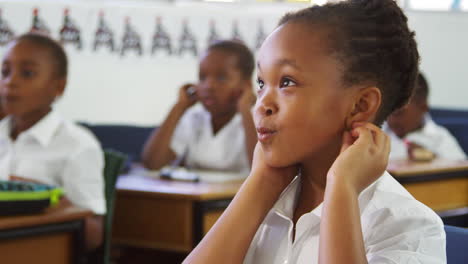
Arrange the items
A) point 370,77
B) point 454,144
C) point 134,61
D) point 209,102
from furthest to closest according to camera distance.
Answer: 1. point 134,61
2. point 454,144
3. point 209,102
4. point 370,77

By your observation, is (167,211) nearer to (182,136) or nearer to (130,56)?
(182,136)

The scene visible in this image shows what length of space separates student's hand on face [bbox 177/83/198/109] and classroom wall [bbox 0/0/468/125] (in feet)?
2.97

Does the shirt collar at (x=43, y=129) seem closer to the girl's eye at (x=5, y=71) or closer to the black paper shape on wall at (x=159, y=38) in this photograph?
the girl's eye at (x=5, y=71)

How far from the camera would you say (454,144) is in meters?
3.82

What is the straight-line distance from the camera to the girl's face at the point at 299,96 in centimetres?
97

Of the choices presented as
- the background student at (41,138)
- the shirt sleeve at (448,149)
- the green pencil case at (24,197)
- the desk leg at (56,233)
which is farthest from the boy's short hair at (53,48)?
the shirt sleeve at (448,149)

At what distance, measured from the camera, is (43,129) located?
243cm

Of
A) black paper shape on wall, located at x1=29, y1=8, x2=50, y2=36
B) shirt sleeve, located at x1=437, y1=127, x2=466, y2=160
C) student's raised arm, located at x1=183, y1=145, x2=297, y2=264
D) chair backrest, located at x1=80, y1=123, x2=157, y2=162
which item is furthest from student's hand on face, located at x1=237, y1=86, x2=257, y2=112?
student's raised arm, located at x1=183, y1=145, x2=297, y2=264

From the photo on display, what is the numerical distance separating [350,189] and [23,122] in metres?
1.86

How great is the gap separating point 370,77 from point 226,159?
7.55ft

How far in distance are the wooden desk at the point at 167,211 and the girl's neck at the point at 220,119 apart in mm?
734

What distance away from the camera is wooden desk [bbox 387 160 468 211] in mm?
2797

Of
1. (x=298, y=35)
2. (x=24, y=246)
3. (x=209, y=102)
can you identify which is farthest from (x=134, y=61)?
(x=298, y=35)

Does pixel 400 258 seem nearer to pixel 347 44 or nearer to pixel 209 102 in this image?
pixel 347 44
